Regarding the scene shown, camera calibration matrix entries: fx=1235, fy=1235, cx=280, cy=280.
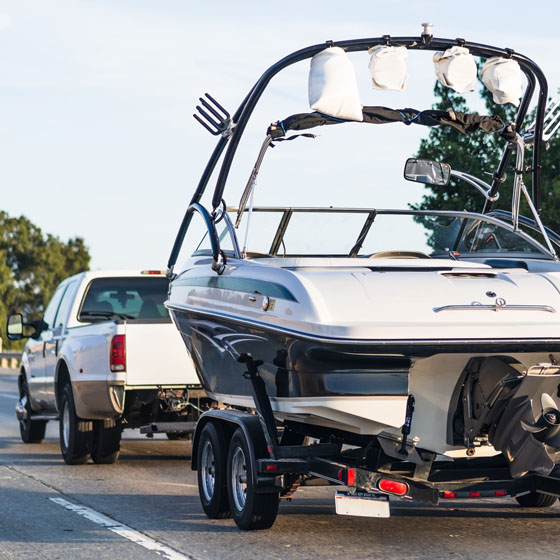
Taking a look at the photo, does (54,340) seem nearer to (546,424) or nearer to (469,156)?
(546,424)

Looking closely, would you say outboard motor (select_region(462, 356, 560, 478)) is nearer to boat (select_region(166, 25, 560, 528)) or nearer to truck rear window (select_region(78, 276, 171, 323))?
boat (select_region(166, 25, 560, 528))

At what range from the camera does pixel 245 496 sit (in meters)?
8.22

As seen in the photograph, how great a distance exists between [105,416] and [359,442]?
16.5ft

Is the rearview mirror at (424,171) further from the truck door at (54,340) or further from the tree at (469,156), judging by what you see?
the tree at (469,156)

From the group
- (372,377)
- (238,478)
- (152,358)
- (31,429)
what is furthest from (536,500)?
(31,429)

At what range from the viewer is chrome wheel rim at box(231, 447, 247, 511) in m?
8.32

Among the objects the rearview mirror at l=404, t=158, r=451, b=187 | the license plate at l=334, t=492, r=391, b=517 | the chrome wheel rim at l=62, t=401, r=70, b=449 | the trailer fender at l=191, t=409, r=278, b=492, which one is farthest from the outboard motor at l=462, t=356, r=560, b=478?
the chrome wheel rim at l=62, t=401, r=70, b=449

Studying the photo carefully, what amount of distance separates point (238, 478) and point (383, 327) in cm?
194

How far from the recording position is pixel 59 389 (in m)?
13.5

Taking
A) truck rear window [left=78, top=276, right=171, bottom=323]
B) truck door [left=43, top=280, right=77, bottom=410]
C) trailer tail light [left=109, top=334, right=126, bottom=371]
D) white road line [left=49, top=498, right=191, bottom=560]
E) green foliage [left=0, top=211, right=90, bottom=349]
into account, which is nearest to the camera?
white road line [left=49, top=498, right=191, bottom=560]

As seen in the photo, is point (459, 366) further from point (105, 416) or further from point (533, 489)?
point (105, 416)

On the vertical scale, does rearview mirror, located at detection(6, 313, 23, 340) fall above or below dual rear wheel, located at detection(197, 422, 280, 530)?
above

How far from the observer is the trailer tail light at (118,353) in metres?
12.1

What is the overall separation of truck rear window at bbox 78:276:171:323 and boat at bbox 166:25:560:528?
4057 millimetres
